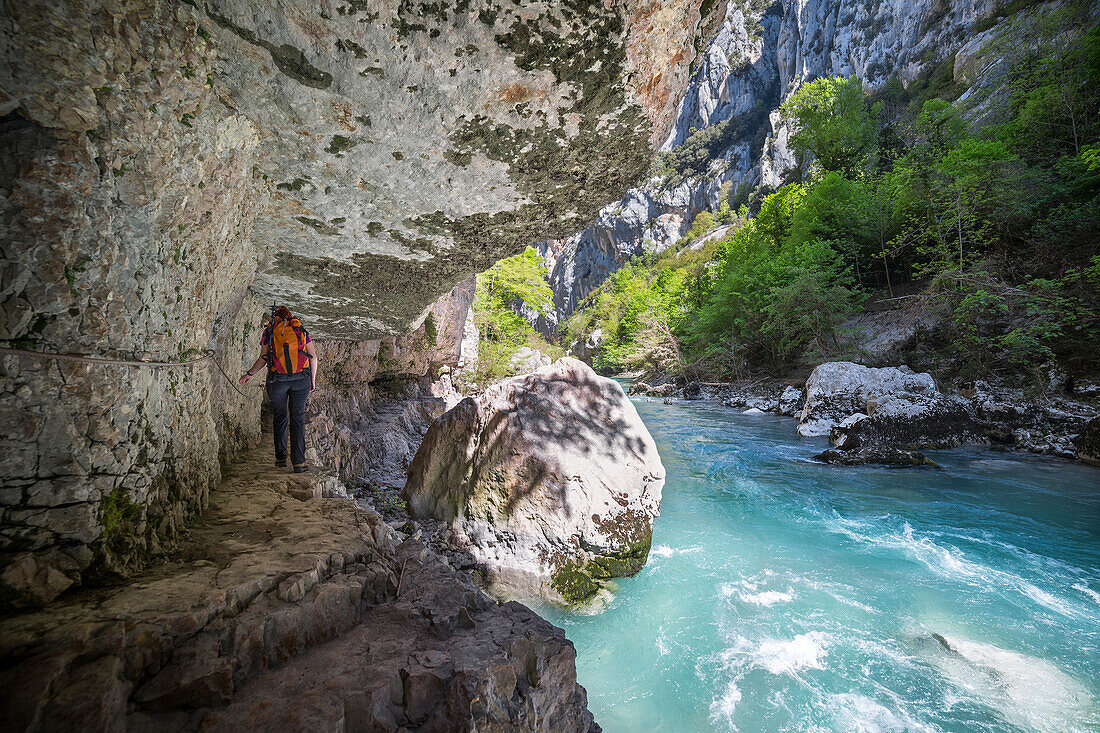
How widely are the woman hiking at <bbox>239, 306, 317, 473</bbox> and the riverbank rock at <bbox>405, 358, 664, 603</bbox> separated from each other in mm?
1803

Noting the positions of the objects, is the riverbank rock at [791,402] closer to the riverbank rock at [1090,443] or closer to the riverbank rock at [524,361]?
the riverbank rock at [1090,443]

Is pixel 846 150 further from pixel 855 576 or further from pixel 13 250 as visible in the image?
pixel 13 250

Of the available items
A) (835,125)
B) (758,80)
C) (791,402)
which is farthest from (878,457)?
(758,80)

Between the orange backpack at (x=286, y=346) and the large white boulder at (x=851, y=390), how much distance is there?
11.7m

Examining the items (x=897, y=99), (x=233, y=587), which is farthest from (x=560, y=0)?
(x=897, y=99)

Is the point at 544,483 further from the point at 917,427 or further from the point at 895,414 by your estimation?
the point at 917,427

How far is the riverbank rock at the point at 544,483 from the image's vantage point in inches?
168

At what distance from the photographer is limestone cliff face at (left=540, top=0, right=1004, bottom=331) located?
3055cm

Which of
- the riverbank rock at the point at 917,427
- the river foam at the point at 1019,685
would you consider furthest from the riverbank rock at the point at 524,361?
the river foam at the point at 1019,685

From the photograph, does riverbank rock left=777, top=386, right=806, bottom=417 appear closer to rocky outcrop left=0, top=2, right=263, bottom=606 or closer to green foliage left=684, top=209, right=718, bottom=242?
rocky outcrop left=0, top=2, right=263, bottom=606

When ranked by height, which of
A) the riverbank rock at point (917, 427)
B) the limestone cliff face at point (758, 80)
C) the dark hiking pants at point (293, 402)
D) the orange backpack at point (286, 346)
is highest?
the limestone cliff face at point (758, 80)

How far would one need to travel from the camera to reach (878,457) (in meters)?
8.21

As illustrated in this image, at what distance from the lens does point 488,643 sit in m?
1.65

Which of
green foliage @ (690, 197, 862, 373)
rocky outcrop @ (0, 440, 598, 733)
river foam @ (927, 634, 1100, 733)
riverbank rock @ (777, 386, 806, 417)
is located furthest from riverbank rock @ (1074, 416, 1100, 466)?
rocky outcrop @ (0, 440, 598, 733)
